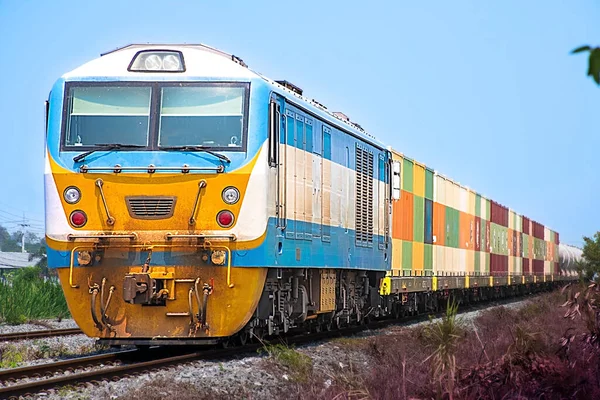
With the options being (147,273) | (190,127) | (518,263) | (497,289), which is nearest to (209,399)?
(147,273)

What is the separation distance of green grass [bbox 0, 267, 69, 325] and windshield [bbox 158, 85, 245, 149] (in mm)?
8452

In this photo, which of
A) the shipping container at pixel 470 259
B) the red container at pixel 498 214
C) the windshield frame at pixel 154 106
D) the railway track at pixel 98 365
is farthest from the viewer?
the red container at pixel 498 214

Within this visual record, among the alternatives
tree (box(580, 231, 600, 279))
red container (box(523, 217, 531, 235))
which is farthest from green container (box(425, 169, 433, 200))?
tree (box(580, 231, 600, 279))

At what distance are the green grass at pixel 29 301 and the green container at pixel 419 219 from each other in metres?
8.99

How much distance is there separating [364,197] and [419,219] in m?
8.42

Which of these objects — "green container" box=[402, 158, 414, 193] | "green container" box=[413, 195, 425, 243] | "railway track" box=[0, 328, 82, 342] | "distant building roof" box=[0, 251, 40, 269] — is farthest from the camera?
"distant building roof" box=[0, 251, 40, 269]

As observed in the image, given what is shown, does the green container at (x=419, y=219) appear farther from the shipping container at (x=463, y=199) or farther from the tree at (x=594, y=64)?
the tree at (x=594, y=64)

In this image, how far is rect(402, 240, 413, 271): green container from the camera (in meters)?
22.6

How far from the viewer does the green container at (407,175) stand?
23.8m

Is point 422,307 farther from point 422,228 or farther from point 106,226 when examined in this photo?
point 106,226

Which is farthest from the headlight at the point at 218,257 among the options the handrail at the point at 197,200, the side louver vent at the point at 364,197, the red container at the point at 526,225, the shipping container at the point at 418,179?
the red container at the point at 526,225

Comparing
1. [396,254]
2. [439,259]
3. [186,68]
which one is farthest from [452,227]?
[186,68]

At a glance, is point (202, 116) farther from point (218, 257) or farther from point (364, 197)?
point (364, 197)

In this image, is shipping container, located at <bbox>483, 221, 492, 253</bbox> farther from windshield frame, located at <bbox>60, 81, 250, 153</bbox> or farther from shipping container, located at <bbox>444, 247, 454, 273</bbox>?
windshield frame, located at <bbox>60, 81, 250, 153</bbox>
